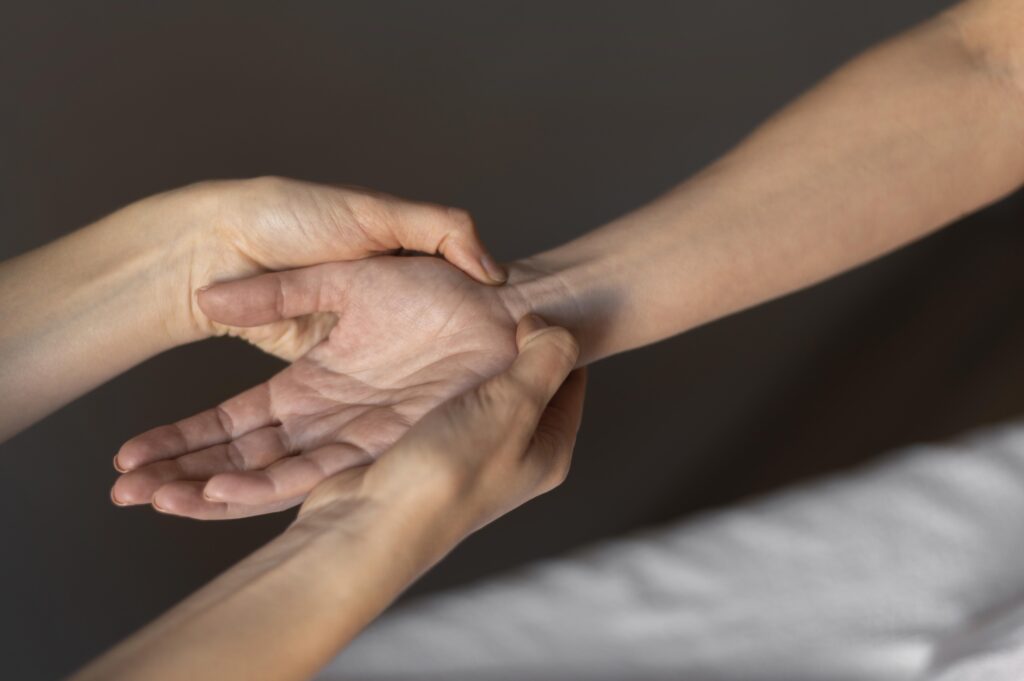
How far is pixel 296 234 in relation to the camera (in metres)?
1.25

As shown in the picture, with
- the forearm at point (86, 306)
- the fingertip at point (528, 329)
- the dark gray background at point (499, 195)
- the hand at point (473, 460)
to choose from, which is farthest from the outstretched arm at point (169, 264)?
the dark gray background at point (499, 195)

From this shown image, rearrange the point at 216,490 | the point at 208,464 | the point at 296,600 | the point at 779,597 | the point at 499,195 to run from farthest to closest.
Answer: the point at 499,195 < the point at 779,597 < the point at 208,464 < the point at 216,490 < the point at 296,600

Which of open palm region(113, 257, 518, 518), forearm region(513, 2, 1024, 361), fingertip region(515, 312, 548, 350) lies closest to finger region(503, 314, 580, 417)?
fingertip region(515, 312, 548, 350)

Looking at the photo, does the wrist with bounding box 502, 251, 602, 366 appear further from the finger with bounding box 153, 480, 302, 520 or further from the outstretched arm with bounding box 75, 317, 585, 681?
the finger with bounding box 153, 480, 302, 520

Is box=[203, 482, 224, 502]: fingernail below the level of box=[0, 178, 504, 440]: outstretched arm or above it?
below

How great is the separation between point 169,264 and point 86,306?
10 centimetres

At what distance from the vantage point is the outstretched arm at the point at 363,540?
0.83m

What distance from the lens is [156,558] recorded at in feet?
7.35

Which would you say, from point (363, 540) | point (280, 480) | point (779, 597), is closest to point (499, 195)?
point (779, 597)

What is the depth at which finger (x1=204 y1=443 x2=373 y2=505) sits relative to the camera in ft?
3.36

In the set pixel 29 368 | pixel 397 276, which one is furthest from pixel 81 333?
pixel 397 276

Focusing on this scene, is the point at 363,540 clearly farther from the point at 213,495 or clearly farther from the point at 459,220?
the point at 459,220

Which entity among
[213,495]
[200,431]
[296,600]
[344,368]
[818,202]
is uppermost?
[818,202]

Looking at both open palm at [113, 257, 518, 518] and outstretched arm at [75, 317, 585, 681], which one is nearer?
outstretched arm at [75, 317, 585, 681]
